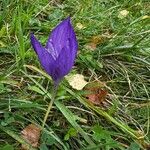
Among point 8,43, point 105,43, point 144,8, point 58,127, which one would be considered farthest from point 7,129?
point 144,8

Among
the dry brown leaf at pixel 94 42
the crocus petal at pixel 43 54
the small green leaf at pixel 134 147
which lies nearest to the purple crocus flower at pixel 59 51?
the crocus petal at pixel 43 54

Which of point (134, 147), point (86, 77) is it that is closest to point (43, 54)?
point (134, 147)

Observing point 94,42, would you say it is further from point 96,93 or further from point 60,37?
point 60,37

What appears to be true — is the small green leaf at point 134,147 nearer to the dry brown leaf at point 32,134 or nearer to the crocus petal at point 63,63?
the dry brown leaf at point 32,134

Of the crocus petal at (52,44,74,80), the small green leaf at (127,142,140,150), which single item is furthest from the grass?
the crocus petal at (52,44,74,80)

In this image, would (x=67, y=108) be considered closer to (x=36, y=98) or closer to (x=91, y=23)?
(x=36, y=98)

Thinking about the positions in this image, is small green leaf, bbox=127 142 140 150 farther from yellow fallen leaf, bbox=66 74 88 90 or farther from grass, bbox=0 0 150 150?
yellow fallen leaf, bbox=66 74 88 90
